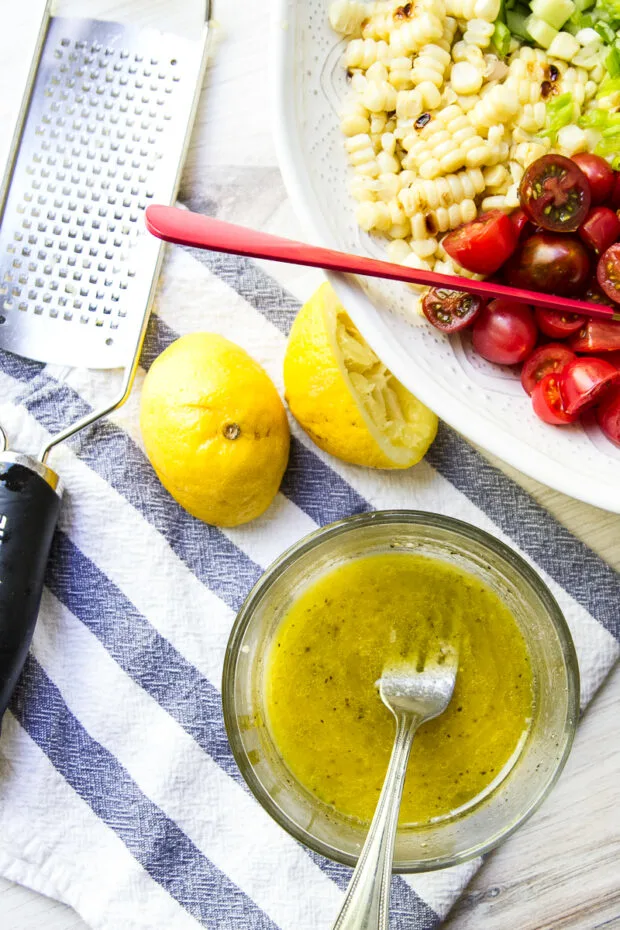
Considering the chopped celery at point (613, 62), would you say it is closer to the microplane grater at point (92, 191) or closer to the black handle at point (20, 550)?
the microplane grater at point (92, 191)

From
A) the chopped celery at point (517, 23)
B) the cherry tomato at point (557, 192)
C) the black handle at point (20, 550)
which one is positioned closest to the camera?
the cherry tomato at point (557, 192)

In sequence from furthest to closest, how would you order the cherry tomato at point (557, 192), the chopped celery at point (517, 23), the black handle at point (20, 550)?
the black handle at point (20, 550), the chopped celery at point (517, 23), the cherry tomato at point (557, 192)

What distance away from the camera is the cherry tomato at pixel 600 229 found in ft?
2.98

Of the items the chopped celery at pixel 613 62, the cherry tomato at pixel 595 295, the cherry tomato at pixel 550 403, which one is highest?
the chopped celery at pixel 613 62

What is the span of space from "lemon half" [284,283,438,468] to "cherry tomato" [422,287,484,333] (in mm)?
148

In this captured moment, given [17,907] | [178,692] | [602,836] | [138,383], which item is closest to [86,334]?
[138,383]

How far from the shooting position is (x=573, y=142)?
94 cm

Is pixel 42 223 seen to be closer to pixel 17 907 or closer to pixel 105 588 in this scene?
pixel 105 588

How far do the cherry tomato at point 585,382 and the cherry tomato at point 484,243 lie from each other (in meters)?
0.14

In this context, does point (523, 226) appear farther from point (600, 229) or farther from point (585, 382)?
point (585, 382)

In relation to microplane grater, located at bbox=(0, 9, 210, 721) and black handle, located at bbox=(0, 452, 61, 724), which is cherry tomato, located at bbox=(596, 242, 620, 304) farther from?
black handle, located at bbox=(0, 452, 61, 724)

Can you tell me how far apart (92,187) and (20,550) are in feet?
1.62

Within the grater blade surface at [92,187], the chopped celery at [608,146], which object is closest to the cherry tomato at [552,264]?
the chopped celery at [608,146]

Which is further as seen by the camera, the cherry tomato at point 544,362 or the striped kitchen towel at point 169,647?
the striped kitchen towel at point 169,647
